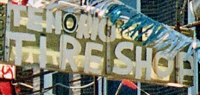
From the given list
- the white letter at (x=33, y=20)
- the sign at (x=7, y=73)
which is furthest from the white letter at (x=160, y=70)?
the sign at (x=7, y=73)

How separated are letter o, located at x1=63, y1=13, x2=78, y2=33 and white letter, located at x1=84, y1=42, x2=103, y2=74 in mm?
213

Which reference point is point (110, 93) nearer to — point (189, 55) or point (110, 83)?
point (110, 83)

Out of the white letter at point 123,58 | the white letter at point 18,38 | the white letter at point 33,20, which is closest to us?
the white letter at point 18,38

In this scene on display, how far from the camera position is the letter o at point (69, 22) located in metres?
8.56

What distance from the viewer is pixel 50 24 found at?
8516mm

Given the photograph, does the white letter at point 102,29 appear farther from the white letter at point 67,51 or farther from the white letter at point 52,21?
the white letter at point 52,21

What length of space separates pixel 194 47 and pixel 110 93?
6101 mm

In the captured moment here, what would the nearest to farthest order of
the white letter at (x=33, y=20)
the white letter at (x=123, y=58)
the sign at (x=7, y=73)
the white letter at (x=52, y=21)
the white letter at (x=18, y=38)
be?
the white letter at (x=18, y=38) → the white letter at (x=33, y=20) → the white letter at (x=52, y=21) → the white letter at (x=123, y=58) → the sign at (x=7, y=73)

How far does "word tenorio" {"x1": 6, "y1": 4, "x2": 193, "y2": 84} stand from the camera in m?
8.38

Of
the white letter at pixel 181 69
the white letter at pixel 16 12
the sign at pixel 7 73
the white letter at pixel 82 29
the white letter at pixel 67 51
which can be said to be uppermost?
the white letter at pixel 16 12

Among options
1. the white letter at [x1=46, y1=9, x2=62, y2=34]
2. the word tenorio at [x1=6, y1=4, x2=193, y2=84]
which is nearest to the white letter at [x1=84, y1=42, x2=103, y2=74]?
the word tenorio at [x1=6, y1=4, x2=193, y2=84]

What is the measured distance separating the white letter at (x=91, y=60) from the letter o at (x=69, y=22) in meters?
0.21

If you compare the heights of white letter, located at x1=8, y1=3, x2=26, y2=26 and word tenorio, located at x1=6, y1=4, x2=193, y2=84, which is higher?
white letter, located at x1=8, y1=3, x2=26, y2=26

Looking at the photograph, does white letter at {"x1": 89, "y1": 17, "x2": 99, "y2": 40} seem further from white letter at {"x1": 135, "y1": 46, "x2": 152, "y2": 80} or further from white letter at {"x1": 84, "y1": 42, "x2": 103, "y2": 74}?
white letter at {"x1": 135, "y1": 46, "x2": 152, "y2": 80}
